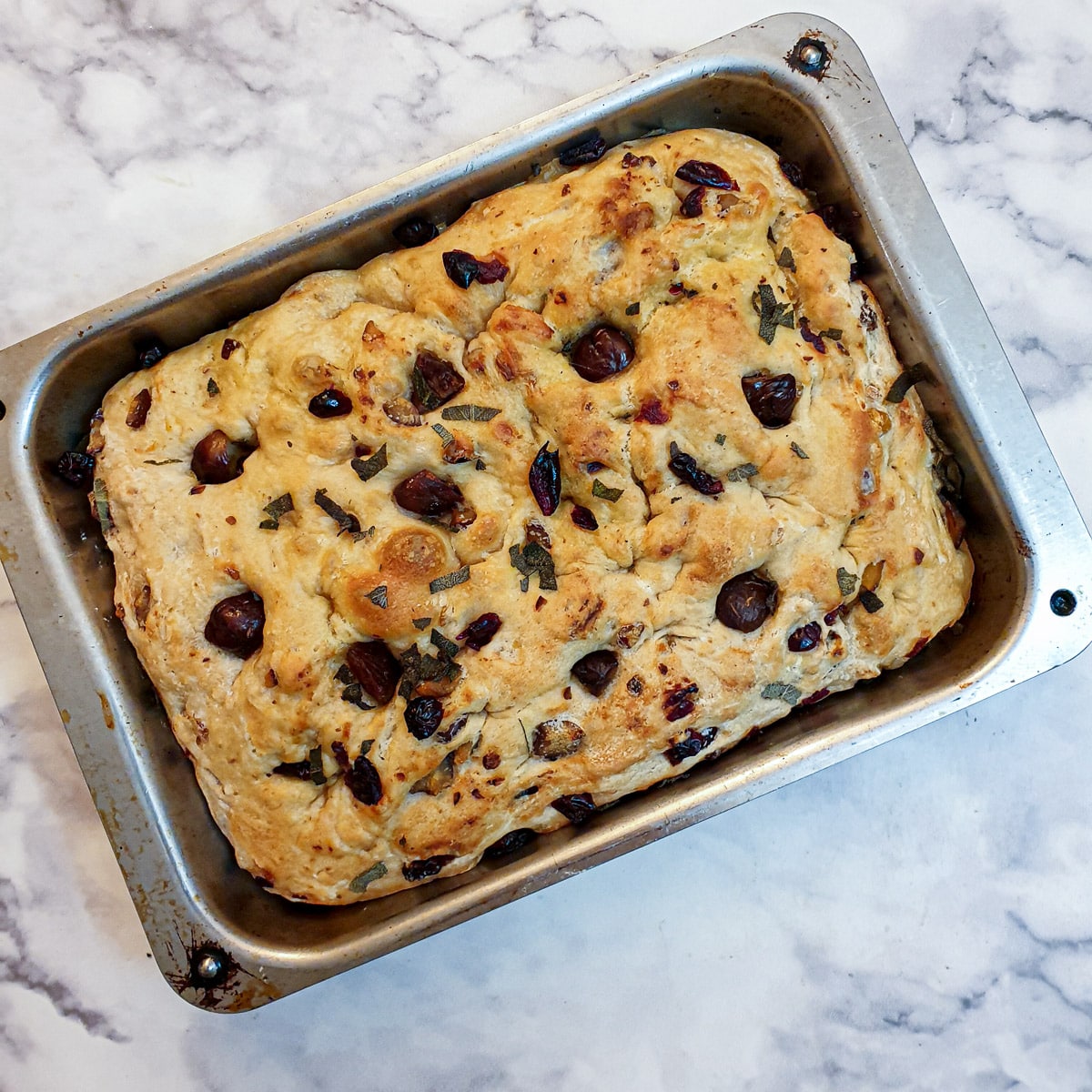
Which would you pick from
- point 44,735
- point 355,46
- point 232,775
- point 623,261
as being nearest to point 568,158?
point 623,261

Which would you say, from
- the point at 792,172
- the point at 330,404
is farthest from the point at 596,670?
the point at 792,172

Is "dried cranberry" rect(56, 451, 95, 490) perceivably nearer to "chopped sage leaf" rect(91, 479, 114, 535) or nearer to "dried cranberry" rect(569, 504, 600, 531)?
"chopped sage leaf" rect(91, 479, 114, 535)

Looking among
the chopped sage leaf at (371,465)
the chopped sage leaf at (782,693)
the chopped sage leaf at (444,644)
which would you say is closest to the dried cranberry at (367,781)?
the chopped sage leaf at (444,644)

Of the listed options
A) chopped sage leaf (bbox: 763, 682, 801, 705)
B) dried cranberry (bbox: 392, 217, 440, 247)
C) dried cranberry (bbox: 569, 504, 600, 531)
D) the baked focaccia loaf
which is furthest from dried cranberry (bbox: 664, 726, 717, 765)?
dried cranberry (bbox: 392, 217, 440, 247)

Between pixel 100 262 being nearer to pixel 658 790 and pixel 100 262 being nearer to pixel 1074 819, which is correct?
pixel 658 790

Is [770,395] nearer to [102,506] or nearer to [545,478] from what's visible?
[545,478]

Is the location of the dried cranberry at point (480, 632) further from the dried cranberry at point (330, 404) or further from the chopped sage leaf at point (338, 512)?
the dried cranberry at point (330, 404)
